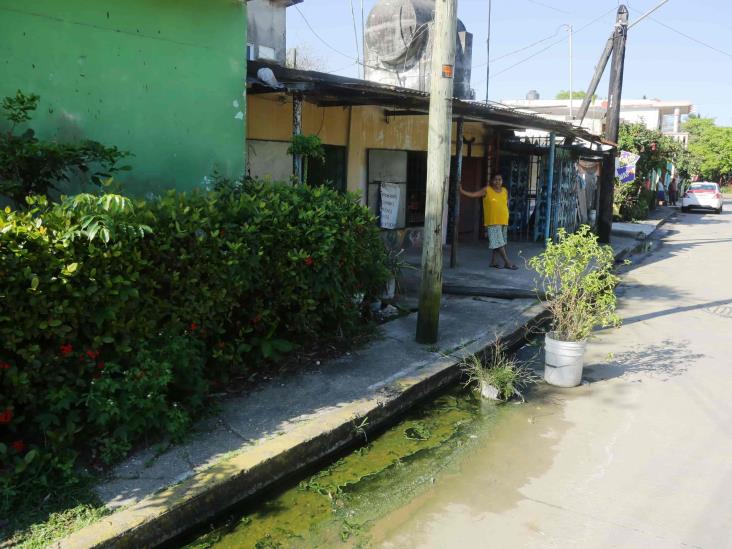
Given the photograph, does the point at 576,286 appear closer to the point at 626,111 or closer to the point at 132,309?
the point at 132,309

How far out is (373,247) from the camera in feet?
20.8

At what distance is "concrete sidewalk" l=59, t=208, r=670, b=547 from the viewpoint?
3.47 metres

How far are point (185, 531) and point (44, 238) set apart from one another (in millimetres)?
1867

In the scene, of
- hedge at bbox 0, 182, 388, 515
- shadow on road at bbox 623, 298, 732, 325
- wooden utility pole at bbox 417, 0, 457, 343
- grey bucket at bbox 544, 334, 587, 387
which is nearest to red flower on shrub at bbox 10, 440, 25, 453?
hedge at bbox 0, 182, 388, 515

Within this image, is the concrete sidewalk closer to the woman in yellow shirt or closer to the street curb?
the street curb

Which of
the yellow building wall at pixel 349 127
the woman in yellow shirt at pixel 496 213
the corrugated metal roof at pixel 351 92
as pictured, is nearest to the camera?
the corrugated metal roof at pixel 351 92

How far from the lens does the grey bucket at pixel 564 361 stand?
19.7 ft

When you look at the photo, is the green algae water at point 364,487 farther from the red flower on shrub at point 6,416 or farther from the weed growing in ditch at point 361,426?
the red flower on shrub at point 6,416

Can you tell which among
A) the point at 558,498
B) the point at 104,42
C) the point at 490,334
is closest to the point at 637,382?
the point at 490,334

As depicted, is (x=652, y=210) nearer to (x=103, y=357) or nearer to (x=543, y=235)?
(x=543, y=235)

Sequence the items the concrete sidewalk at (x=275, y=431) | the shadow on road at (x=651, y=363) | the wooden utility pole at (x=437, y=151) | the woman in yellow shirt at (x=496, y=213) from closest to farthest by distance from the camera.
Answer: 1. the concrete sidewalk at (x=275, y=431)
2. the wooden utility pole at (x=437, y=151)
3. the shadow on road at (x=651, y=363)
4. the woman in yellow shirt at (x=496, y=213)

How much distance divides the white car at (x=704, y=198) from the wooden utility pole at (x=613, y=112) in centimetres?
2017

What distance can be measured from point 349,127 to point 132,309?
7.25 m

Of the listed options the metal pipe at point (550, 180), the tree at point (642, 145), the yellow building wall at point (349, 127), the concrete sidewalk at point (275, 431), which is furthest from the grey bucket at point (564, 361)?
the tree at point (642, 145)
